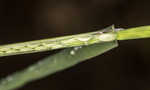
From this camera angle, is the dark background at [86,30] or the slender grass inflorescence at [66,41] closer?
the slender grass inflorescence at [66,41]

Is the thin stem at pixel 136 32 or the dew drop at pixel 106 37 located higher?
the thin stem at pixel 136 32

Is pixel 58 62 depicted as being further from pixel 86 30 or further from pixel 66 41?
pixel 86 30

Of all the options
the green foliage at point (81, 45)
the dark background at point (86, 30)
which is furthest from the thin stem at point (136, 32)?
the dark background at point (86, 30)

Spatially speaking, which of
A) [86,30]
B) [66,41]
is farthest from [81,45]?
[86,30]

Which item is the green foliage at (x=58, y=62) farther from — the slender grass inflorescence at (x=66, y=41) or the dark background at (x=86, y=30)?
the dark background at (x=86, y=30)

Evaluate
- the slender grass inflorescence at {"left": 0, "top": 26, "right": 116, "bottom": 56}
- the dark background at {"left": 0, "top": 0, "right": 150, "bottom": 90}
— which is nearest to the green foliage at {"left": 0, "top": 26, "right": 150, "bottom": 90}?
the slender grass inflorescence at {"left": 0, "top": 26, "right": 116, "bottom": 56}

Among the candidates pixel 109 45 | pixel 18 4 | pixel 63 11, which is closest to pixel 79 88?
pixel 63 11

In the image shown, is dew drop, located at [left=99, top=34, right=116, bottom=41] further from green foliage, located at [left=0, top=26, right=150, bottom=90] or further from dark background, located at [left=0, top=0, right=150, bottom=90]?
dark background, located at [left=0, top=0, right=150, bottom=90]
